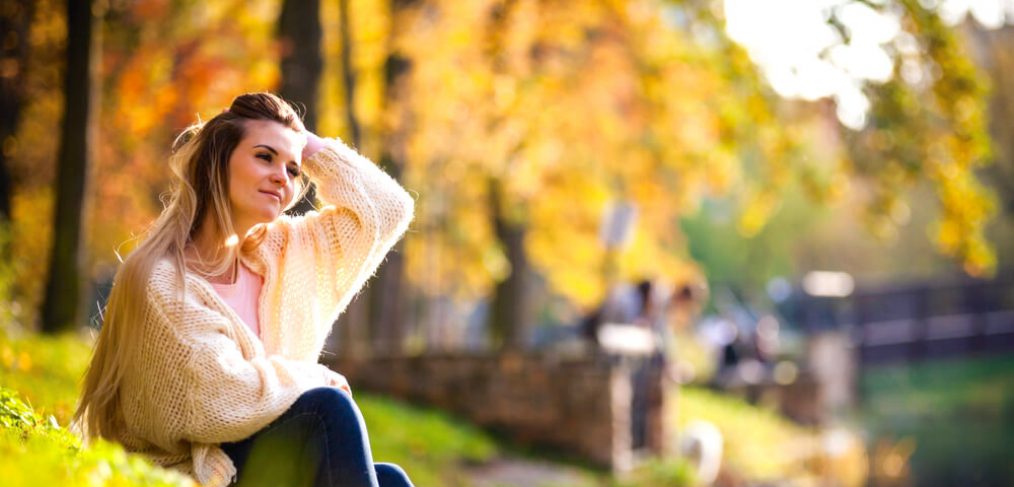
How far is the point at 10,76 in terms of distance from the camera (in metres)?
12.8

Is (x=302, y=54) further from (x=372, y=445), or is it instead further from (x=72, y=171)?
(x=372, y=445)

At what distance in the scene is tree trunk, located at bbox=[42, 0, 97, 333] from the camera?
33.9 feet

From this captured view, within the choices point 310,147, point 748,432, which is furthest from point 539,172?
point 310,147

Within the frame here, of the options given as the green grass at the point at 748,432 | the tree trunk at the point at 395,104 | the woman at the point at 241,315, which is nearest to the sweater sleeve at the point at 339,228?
the woman at the point at 241,315

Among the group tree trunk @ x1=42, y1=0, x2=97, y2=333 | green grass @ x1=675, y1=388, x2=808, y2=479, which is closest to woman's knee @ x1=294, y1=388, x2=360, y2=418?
tree trunk @ x1=42, y1=0, x2=97, y2=333

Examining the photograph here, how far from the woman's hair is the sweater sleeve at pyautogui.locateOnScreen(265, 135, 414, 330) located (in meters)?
0.17

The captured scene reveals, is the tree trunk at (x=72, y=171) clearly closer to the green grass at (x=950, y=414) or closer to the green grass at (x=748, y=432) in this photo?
the green grass at (x=748, y=432)

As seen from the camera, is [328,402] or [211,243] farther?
[211,243]

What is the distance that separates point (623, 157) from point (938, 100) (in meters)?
6.75

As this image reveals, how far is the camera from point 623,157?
19188 millimetres

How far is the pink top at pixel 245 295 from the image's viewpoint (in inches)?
155

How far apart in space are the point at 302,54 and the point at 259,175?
21.1 ft

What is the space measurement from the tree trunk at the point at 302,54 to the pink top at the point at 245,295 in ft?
20.4

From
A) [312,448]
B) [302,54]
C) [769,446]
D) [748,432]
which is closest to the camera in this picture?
[312,448]
